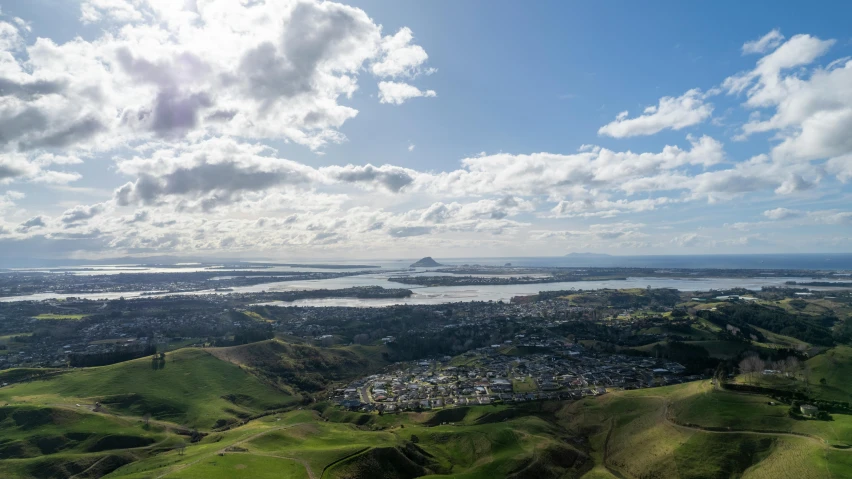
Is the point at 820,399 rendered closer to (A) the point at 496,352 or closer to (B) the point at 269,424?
(A) the point at 496,352

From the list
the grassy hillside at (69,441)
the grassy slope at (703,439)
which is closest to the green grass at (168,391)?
the grassy hillside at (69,441)

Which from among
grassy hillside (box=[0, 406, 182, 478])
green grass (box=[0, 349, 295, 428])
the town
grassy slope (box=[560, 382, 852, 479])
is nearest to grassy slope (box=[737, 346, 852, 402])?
grassy slope (box=[560, 382, 852, 479])

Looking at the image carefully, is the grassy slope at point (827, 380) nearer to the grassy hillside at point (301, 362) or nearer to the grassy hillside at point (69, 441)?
the grassy hillside at point (301, 362)

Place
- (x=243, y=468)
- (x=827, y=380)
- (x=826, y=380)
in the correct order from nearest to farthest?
(x=243, y=468), (x=826, y=380), (x=827, y=380)

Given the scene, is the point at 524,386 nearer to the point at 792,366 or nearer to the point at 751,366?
the point at 751,366

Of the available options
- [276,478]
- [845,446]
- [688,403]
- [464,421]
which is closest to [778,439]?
[845,446]

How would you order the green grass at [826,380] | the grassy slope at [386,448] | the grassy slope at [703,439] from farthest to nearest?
the green grass at [826,380], the grassy slope at [386,448], the grassy slope at [703,439]

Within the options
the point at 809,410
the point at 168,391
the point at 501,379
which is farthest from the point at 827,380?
the point at 168,391

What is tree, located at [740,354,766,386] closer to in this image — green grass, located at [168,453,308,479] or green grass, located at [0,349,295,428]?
green grass, located at [168,453,308,479]
